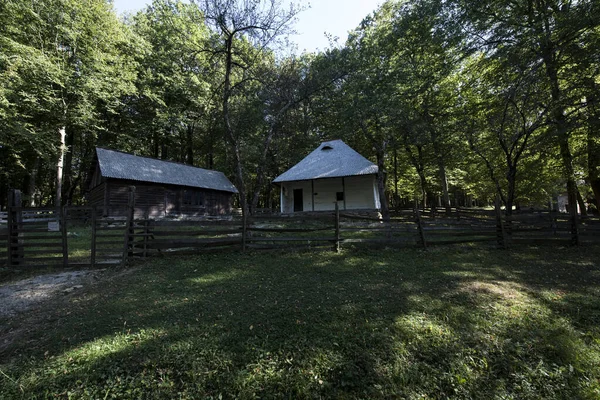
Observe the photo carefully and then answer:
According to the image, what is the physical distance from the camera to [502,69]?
32.3ft

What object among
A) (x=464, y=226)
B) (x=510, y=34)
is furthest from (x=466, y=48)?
(x=464, y=226)

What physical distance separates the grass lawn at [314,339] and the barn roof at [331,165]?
14.4 meters

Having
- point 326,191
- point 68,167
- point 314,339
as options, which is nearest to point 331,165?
point 326,191

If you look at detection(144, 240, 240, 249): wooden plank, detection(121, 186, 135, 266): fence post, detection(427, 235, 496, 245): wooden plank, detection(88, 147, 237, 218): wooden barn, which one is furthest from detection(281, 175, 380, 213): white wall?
detection(121, 186, 135, 266): fence post

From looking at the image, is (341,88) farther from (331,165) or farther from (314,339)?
(314,339)

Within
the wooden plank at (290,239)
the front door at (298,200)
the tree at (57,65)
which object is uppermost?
the tree at (57,65)

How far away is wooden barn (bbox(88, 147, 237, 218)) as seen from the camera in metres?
19.4

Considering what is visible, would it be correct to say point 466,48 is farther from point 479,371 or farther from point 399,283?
point 479,371

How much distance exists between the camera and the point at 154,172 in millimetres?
22312

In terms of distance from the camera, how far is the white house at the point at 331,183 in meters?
20.7

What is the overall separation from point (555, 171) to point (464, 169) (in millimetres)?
12900

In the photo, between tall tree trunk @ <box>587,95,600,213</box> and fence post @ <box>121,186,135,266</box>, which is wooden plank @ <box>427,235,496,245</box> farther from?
fence post @ <box>121,186,135,266</box>

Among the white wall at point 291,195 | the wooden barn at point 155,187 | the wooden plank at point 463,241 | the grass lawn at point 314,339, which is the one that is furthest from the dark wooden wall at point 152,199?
the wooden plank at point 463,241

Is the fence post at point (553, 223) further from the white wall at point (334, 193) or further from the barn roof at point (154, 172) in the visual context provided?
the barn roof at point (154, 172)
